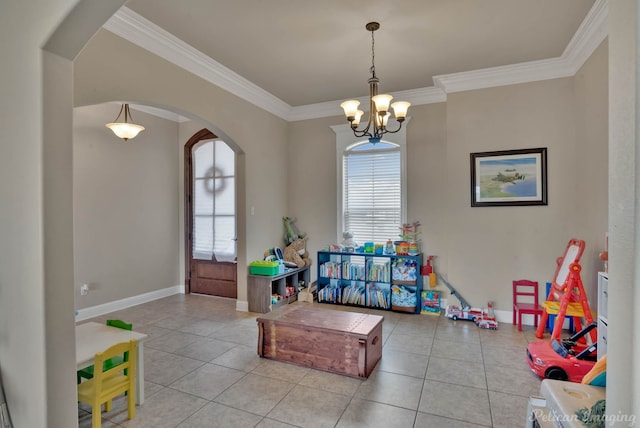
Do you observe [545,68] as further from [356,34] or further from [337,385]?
[337,385]

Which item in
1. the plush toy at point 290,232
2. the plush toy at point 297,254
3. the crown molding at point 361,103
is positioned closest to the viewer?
the crown molding at point 361,103

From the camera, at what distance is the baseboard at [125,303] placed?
4281 millimetres

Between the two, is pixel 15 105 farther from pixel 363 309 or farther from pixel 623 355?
pixel 363 309

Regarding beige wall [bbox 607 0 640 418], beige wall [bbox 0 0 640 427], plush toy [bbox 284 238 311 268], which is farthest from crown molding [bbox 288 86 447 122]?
beige wall [bbox 0 0 640 427]

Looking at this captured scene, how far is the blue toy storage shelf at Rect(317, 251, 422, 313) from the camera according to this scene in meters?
4.52

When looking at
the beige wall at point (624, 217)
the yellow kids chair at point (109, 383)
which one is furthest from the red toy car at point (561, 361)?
the yellow kids chair at point (109, 383)

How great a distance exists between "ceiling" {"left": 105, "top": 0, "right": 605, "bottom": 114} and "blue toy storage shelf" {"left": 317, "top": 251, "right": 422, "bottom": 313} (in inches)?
98.6


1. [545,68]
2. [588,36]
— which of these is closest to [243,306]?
[545,68]

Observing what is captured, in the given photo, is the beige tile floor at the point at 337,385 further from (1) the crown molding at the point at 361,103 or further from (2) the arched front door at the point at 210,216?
(1) the crown molding at the point at 361,103

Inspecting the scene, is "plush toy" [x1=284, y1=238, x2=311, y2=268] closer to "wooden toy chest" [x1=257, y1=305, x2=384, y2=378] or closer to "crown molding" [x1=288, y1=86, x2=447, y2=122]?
"wooden toy chest" [x1=257, y1=305, x2=384, y2=378]

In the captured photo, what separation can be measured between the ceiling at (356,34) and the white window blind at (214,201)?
5.51 ft

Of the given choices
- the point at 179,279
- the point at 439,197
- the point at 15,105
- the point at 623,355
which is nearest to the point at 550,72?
the point at 439,197

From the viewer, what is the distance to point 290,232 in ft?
17.7

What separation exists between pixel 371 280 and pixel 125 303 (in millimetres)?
3587
